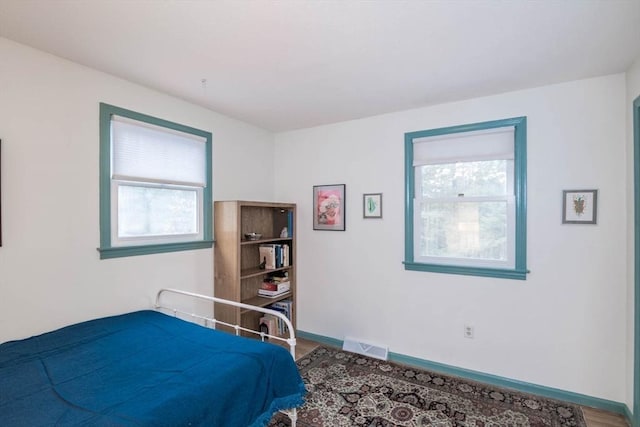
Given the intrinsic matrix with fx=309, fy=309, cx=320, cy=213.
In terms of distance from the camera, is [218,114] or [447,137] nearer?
[447,137]

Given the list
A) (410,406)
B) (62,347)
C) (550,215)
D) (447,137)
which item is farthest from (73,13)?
(550,215)

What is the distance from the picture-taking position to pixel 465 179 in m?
2.74

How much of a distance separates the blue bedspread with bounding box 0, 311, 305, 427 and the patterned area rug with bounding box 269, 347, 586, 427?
608 mm

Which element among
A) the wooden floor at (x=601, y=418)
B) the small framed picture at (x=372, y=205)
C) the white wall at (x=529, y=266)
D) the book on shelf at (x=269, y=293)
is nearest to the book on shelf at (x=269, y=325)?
the book on shelf at (x=269, y=293)

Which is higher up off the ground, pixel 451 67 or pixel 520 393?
pixel 451 67

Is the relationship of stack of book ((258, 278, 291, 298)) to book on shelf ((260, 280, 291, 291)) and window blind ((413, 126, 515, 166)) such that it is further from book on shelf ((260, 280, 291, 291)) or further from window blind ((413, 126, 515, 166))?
window blind ((413, 126, 515, 166))

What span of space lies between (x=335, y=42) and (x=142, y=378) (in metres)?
2.04

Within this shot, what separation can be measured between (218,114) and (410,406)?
3038 mm

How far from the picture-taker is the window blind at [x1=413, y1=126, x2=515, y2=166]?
8.48ft

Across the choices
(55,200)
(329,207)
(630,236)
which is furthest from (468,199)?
(55,200)

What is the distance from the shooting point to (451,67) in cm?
212

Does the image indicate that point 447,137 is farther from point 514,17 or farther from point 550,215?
point 514,17

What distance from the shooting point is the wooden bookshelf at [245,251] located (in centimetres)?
287

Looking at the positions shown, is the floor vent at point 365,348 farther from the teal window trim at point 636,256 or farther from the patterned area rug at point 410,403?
the teal window trim at point 636,256
